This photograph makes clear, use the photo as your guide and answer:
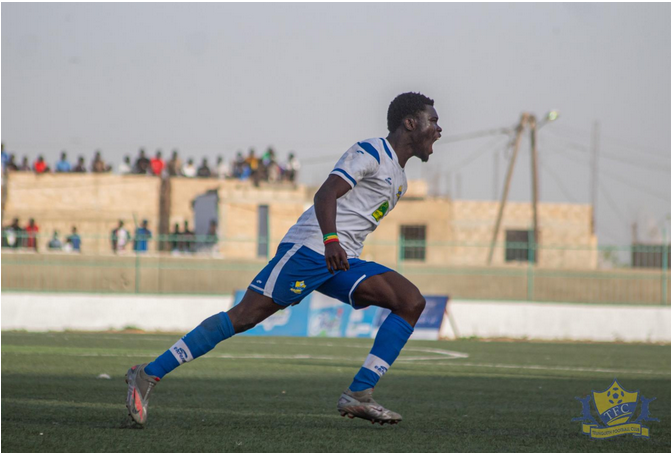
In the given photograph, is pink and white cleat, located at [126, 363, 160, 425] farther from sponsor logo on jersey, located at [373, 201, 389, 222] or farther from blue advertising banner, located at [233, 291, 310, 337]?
blue advertising banner, located at [233, 291, 310, 337]

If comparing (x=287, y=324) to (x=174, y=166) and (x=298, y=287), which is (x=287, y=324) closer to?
(x=298, y=287)

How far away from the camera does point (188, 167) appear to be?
41094mm

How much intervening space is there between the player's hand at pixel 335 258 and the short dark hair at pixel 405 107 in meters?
0.99

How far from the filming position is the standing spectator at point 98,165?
127 ft

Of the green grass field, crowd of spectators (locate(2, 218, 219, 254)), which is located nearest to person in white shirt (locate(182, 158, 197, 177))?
crowd of spectators (locate(2, 218, 219, 254))

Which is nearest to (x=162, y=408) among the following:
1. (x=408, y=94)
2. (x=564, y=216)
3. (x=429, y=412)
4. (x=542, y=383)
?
(x=429, y=412)

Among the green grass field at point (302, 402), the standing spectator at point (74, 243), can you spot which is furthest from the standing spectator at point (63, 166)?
the green grass field at point (302, 402)

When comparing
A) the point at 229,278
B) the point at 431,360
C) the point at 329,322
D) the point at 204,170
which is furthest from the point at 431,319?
the point at 204,170

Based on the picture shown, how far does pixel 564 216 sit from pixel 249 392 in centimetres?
5292

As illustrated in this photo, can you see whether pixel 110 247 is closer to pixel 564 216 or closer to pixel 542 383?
pixel 542 383

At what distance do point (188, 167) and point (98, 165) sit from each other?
3.92m

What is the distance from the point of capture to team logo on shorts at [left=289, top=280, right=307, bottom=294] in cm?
555

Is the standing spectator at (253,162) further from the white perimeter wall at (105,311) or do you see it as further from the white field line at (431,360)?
the white field line at (431,360)

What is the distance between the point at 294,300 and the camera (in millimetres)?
5602
